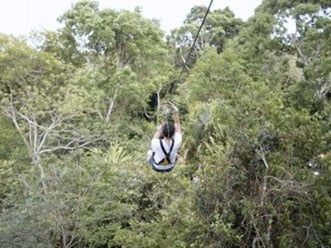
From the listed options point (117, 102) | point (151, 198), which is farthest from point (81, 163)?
point (117, 102)

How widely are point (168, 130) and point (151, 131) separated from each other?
815 cm

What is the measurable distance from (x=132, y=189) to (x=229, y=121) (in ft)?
9.68

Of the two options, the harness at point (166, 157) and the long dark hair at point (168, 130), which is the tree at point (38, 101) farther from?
the long dark hair at point (168, 130)

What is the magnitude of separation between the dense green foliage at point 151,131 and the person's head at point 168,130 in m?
1.76

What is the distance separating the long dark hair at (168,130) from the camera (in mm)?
3916

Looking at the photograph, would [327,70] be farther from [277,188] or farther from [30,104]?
[30,104]

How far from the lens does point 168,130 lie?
3.92 metres

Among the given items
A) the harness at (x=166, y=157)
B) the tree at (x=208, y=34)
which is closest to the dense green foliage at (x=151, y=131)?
the harness at (x=166, y=157)

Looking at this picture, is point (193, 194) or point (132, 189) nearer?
point (193, 194)

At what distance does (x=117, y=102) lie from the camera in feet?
42.0

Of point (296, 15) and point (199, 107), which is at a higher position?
point (296, 15)

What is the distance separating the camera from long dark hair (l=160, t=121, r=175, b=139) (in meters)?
3.92

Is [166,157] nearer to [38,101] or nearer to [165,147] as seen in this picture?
[165,147]

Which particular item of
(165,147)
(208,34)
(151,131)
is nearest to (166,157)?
(165,147)
